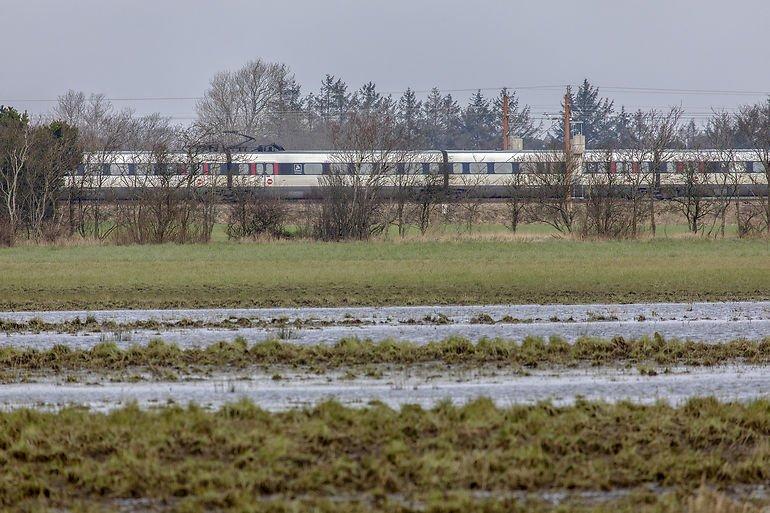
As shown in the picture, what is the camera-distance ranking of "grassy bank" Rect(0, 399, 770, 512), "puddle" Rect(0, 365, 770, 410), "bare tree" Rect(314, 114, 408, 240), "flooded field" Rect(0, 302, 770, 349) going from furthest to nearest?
"bare tree" Rect(314, 114, 408, 240), "flooded field" Rect(0, 302, 770, 349), "puddle" Rect(0, 365, 770, 410), "grassy bank" Rect(0, 399, 770, 512)

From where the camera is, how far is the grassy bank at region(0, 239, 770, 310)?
24547 millimetres

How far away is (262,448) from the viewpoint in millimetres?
9492

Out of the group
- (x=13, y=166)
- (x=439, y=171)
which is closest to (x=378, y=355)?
(x=13, y=166)

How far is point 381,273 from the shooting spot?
29594mm

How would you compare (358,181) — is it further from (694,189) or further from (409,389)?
(409,389)

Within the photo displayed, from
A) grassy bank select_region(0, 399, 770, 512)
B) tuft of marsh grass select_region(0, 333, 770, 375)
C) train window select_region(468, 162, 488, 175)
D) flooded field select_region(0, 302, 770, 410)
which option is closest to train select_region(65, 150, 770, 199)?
A: train window select_region(468, 162, 488, 175)

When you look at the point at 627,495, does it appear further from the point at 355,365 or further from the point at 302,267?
the point at 302,267

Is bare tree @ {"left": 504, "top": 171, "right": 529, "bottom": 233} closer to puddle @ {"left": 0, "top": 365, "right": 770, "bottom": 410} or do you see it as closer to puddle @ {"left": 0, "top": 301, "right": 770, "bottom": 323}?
puddle @ {"left": 0, "top": 301, "right": 770, "bottom": 323}

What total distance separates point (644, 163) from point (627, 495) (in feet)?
139

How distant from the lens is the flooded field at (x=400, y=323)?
17516 mm

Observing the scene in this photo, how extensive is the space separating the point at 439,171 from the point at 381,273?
23.1 m

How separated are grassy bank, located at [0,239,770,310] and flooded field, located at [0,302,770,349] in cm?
160

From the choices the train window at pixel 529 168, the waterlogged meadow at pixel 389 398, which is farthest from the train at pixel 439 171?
the waterlogged meadow at pixel 389 398

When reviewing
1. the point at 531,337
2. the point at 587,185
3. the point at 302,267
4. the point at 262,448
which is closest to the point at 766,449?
the point at 262,448
